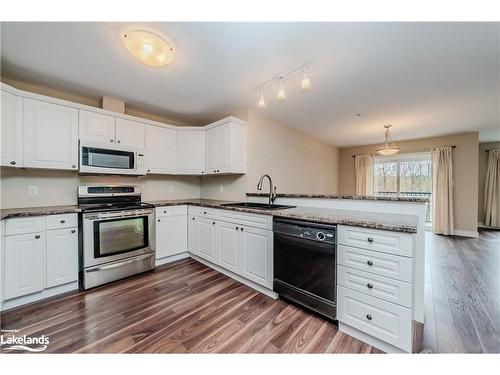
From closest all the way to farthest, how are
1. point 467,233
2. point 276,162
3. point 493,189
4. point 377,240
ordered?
point 377,240 < point 276,162 < point 467,233 < point 493,189

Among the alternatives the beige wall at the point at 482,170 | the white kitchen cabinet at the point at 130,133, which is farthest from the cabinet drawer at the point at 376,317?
the beige wall at the point at 482,170

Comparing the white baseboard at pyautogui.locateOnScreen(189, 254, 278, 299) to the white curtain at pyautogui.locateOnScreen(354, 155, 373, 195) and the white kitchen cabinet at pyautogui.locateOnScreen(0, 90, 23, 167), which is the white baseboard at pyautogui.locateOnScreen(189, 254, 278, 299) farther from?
the white curtain at pyautogui.locateOnScreen(354, 155, 373, 195)

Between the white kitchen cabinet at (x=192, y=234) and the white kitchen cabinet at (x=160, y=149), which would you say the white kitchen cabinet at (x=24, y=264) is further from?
the white kitchen cabinet at (x=192, y=234)

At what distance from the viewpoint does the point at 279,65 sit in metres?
2.09

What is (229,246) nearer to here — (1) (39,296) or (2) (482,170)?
(1) (39,296)

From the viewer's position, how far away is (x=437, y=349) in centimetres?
142

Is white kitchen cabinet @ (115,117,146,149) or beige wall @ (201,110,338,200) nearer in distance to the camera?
white kitchen cabinet @ (115,117,146,149)

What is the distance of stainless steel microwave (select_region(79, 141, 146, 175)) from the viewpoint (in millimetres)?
2439

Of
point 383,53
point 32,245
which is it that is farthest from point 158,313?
point 383,53

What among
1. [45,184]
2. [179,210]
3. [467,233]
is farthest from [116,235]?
[467,233]

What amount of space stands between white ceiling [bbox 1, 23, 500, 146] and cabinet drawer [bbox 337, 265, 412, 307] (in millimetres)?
1903

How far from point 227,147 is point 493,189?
7.37 metres

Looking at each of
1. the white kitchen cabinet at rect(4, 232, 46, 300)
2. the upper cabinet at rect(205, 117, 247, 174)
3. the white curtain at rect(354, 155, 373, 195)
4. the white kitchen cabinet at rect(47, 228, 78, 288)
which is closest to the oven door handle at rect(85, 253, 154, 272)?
the white kitchen cabinet at rect(47, 228, 78, 288)
